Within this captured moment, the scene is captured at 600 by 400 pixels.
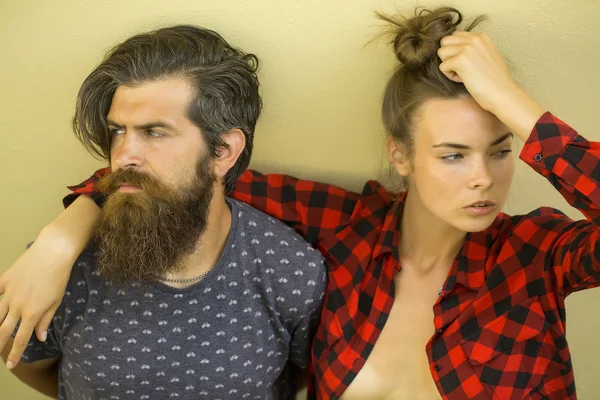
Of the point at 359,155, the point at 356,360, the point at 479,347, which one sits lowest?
the point at 356,360

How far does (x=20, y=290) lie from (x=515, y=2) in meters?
1.21

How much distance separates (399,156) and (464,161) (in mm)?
184

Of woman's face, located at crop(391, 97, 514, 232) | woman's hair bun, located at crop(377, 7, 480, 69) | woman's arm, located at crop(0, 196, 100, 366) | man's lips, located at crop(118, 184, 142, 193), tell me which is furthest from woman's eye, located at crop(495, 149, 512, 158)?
woman's arm, located at crop(0, 196, 100, 366)

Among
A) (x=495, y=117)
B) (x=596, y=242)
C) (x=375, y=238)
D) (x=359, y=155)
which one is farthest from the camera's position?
(x=359, y=155)

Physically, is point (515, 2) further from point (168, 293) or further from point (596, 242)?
point (168, 293)

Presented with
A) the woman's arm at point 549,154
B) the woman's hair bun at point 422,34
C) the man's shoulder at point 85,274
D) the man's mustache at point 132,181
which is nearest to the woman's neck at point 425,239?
the woman's arm at point 549,154

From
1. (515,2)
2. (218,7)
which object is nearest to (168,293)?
(218,7)

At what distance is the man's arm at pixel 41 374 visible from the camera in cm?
168

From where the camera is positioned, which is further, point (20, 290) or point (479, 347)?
point (479, 347)

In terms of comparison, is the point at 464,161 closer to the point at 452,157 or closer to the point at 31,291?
the point at 452,157

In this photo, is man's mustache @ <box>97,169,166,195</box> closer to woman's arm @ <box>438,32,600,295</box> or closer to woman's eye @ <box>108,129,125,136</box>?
woman's eye @ <box>108,129,125,136</box>

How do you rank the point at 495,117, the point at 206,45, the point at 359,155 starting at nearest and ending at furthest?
the point at 495,117
the point at 206,45
the point at 359,155

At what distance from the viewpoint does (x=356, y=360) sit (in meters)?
1.54

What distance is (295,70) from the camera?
1.62m
